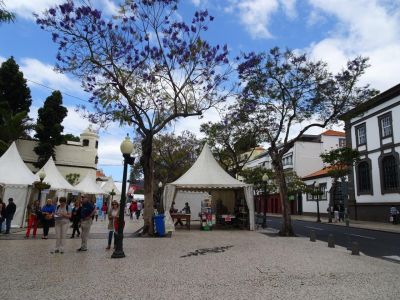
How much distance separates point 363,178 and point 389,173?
3.67m

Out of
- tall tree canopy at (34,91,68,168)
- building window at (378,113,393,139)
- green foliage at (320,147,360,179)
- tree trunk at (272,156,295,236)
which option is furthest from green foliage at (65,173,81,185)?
building window at (378,113,393,139)

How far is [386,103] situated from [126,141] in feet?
85.7

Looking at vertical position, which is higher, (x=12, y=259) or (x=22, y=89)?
(x=22, y=89)

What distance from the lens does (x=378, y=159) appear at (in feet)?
101

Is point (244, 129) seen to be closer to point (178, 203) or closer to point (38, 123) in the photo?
point (178, 203)

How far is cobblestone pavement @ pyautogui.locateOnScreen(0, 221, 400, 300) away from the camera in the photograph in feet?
19.3

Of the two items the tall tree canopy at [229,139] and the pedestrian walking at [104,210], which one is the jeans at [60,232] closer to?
the tall tree canopy at [229,139]

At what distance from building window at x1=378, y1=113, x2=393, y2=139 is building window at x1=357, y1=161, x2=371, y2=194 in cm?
357

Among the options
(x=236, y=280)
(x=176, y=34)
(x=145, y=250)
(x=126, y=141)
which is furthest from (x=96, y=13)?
(x=236, y=280)

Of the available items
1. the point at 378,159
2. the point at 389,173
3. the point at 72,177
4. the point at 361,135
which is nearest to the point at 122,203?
the point at 389,173

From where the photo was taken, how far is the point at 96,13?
14.1 meters

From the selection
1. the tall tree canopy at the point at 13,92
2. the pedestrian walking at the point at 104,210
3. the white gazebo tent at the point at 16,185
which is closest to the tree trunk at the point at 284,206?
the white gazebo tent at the point at 16,185

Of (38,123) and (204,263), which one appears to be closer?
(204,263)

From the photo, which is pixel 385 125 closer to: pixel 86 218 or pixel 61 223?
pixel 86 218
